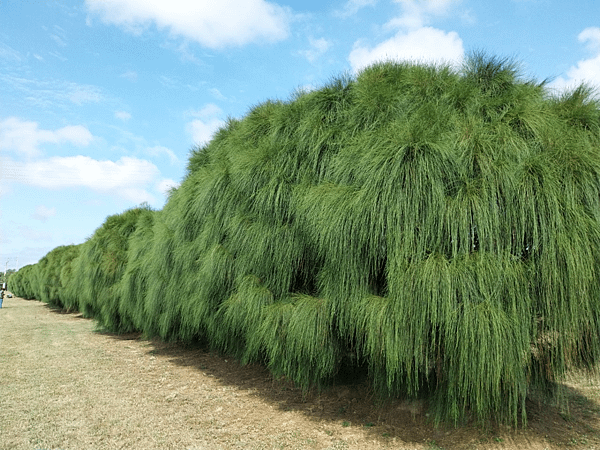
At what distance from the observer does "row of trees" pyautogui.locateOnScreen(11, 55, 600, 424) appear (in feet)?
9.75

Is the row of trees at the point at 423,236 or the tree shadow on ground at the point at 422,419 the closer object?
the row of trees at the point at 423,236

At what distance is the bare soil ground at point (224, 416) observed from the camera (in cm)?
360

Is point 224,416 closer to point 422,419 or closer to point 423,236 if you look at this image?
point 422,419

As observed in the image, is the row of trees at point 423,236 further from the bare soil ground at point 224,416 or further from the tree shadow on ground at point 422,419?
the bare soil ground at point 224,416

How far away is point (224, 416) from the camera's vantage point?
449cm

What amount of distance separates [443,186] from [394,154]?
0.44 meters

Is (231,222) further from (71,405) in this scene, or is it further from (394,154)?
(71,405)

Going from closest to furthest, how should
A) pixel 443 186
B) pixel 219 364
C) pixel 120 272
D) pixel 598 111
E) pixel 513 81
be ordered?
pixel 443 186 < pixel 598 111 < pixel 513 81 < pixel 219 364 < pixel 120 272

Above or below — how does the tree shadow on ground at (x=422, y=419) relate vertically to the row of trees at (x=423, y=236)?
below

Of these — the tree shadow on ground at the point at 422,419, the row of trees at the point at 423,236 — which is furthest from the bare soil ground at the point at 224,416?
the row of trees at the point at 423,236

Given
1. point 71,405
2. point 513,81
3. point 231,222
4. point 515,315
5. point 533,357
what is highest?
point 513,81

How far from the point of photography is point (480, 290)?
9.61 ft

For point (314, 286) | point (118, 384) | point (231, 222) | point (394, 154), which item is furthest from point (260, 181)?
point (118, 384)

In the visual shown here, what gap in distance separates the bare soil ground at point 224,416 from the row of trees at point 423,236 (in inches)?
13.2
